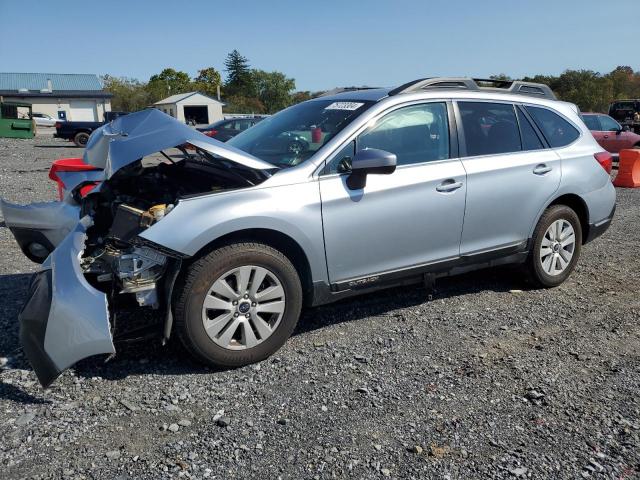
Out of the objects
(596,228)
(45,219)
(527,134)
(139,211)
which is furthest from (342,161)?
(596,228)

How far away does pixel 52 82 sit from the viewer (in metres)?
67.4

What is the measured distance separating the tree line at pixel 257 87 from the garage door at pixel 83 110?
434cm

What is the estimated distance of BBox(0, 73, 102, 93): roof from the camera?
66.2m

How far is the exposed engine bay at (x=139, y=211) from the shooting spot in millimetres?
3424

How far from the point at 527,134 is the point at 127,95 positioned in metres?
78.0

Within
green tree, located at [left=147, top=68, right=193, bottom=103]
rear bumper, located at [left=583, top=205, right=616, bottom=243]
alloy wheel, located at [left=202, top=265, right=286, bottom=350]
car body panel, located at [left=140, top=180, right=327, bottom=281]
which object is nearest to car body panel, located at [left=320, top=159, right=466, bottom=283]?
car body panel, located at [left=140, top=180, right=327, bottom=281]

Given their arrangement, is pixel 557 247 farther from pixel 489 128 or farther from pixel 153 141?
pixel 153 141

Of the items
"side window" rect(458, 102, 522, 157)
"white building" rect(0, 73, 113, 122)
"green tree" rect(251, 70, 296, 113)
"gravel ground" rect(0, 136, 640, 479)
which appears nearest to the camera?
"gravel ground" rect(0, 136, 640, 479)

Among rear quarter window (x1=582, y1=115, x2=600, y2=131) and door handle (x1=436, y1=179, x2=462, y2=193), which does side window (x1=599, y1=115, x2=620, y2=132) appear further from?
door handle (x1=436, y1=179, x2=462, y2=193)

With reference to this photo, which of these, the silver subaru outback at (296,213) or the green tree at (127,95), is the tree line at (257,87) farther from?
the silver subaru outback at (296,213)

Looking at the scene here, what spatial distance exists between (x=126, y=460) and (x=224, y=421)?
55 cm

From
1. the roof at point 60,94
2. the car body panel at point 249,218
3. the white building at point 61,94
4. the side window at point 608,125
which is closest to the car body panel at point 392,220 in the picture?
the car body panel at point 249,218

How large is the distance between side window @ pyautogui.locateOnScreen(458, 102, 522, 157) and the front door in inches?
9.1

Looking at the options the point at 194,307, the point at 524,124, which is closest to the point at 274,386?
the point at 194,307
